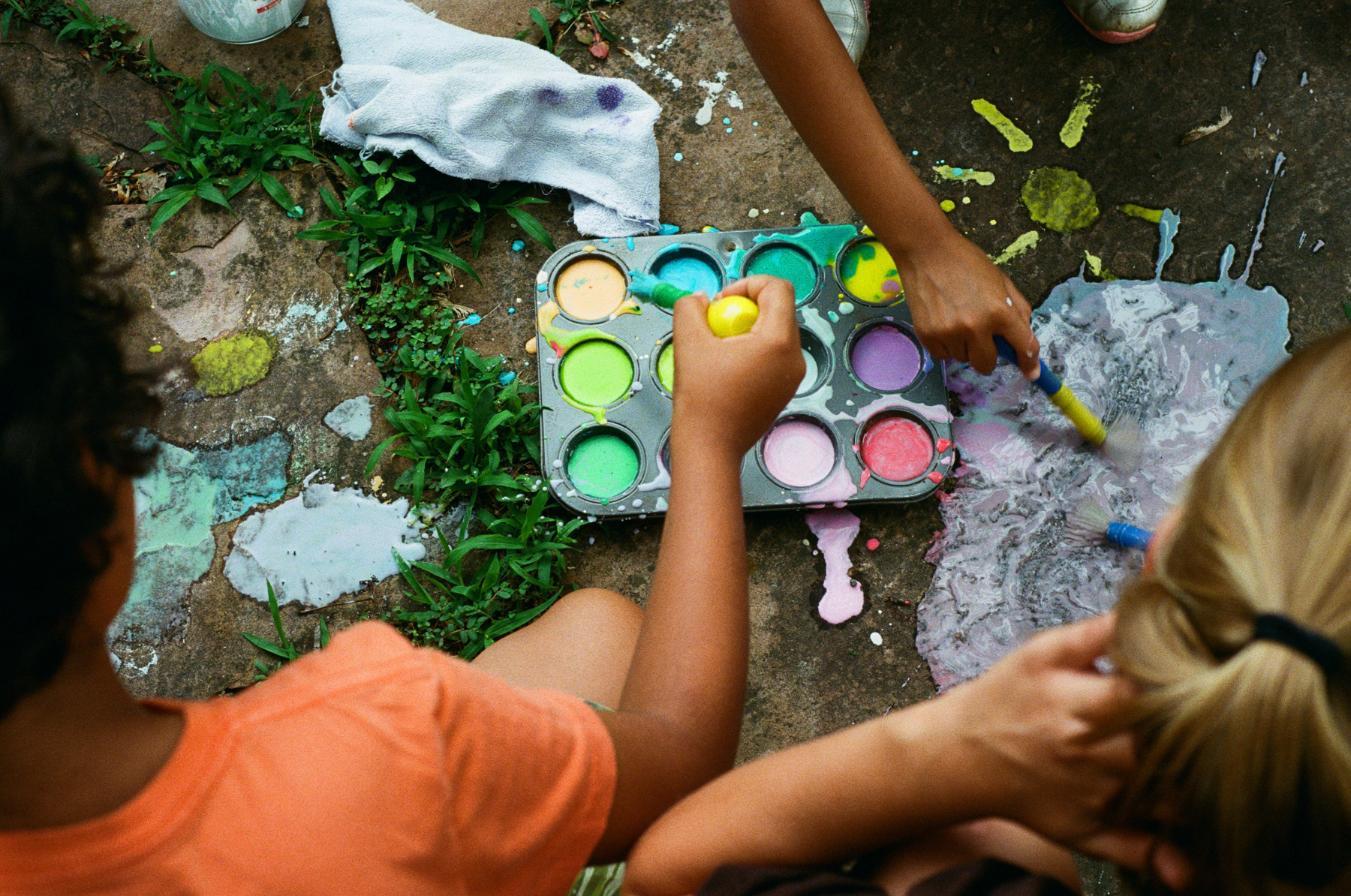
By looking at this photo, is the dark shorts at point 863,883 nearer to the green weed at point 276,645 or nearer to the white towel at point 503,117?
the green weed at point 276,645

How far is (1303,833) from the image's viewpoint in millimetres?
589

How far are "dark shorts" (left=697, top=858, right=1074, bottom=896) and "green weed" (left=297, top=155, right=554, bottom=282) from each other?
1215mm

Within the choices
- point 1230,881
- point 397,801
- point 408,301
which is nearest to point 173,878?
point 397,801

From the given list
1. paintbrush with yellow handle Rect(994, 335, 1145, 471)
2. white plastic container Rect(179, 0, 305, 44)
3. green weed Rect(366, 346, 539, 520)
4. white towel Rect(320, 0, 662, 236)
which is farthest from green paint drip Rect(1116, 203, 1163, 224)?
white plastic container Rect(179, 0, 305, 44)

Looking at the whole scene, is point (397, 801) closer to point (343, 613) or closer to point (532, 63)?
point (343, 613)

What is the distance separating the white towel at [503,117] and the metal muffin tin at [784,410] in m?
0.14

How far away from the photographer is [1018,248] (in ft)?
5.50

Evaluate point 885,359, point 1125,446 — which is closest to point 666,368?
point 885,359

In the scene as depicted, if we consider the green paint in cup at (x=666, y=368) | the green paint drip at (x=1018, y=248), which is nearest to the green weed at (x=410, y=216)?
the green paint in cup at (x=666, y=368)

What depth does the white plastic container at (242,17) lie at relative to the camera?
1773 mm

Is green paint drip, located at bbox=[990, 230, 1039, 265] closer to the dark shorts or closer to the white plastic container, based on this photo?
the dark shorts

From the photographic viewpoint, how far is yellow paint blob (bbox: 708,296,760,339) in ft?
3.76

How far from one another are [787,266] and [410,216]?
2.37 feet

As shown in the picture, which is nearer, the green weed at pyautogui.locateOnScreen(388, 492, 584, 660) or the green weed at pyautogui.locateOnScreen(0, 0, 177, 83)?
the green weed at pyautogui.locateOnScreen(388, 492, 584, 660)
